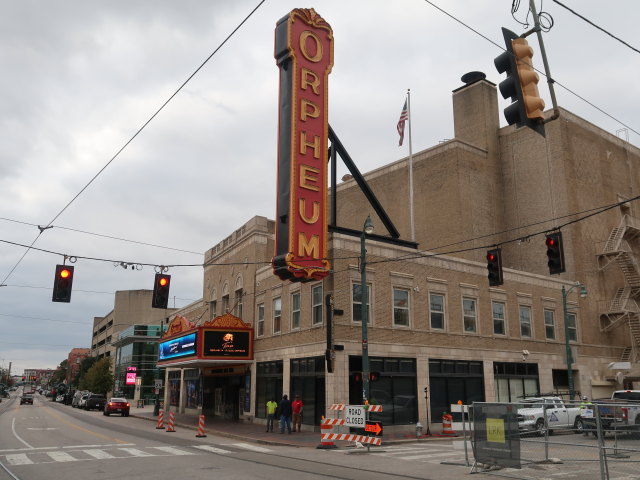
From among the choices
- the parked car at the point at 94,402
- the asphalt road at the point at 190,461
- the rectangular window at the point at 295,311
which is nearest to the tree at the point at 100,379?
the parked car at the point at 94,402

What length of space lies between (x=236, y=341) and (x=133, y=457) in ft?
56.6

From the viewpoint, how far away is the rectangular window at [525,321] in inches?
1469

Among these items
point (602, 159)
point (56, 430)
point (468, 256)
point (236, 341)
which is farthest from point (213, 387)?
point (602, 159)

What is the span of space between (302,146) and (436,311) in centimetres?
1224

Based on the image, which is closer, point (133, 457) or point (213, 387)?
point (133, 457)

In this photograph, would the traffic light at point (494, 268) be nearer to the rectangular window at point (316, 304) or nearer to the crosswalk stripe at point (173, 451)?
the rectangular window at point (316, 304)

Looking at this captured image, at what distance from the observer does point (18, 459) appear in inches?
683

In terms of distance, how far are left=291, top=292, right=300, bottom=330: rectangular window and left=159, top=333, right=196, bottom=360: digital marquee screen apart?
6764 mm

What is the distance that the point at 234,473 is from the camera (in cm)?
1469

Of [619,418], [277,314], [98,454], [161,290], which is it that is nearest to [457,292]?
[277,314]

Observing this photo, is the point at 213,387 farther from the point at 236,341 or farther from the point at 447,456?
the point at 447,456

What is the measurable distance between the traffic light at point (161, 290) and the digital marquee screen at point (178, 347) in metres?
14.1

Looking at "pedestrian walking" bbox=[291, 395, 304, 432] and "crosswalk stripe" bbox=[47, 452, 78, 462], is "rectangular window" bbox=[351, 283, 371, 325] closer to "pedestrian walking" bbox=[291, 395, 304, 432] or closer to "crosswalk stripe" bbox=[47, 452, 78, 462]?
"pedestrian walking" bbox=[291, 395, 304, 432]

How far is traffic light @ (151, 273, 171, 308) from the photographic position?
20.8 meters
